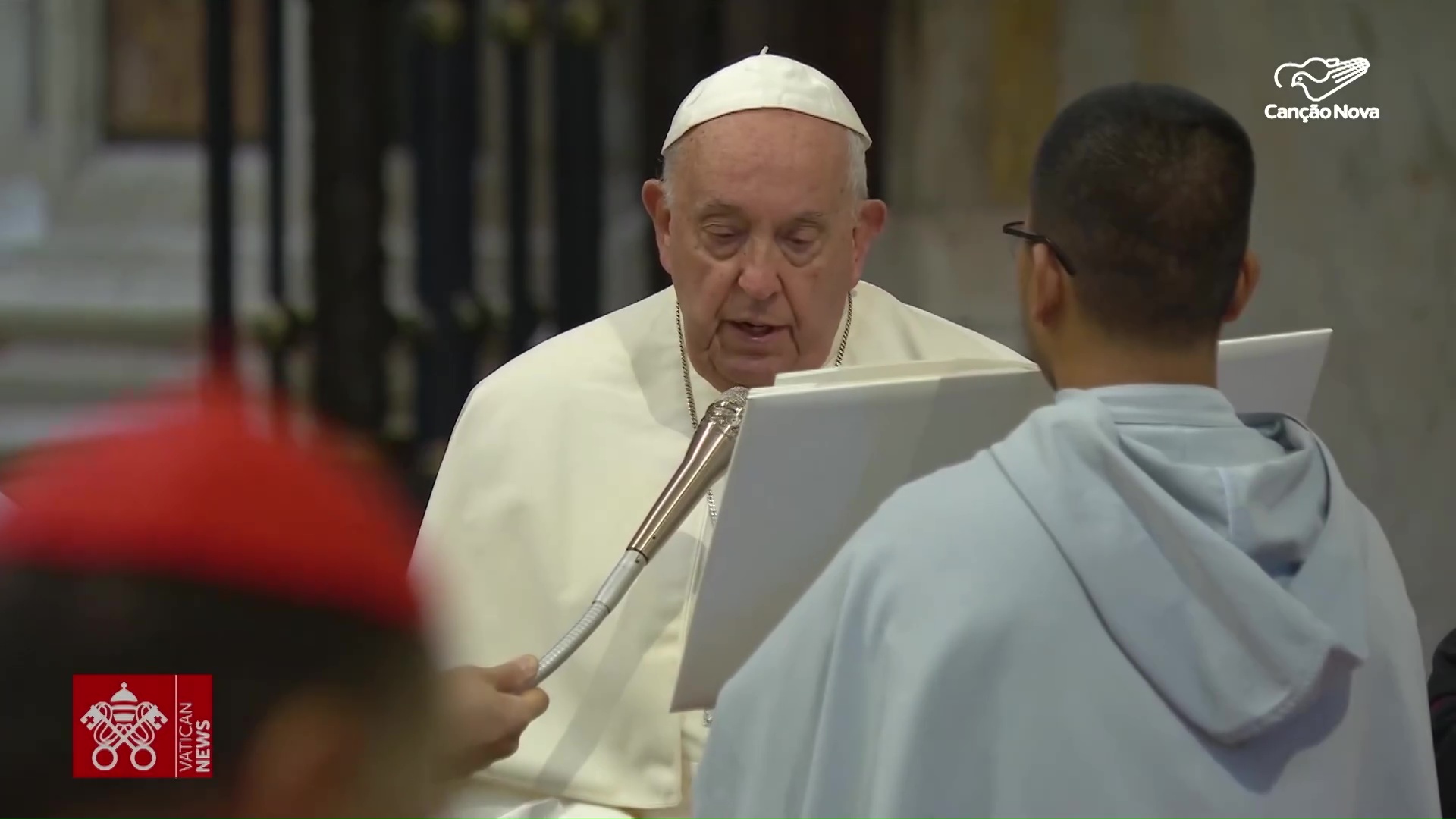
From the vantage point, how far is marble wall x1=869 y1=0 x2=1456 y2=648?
498cm

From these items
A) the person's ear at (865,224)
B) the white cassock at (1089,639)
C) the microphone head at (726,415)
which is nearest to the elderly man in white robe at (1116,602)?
the white cassock at (1089,639)

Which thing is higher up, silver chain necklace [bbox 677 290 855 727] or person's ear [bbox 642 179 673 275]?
person's ear [bbox 642 179 673 275]

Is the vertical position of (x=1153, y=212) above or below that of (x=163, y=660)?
above

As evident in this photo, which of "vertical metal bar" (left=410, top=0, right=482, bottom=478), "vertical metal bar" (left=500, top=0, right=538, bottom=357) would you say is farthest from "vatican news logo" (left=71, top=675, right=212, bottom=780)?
"vertical metal bar" (left=500, top=0, right=538, bottom=357)

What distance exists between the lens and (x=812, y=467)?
2.28 m

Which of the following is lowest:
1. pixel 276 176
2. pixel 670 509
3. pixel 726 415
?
Answer: pixel 670 509

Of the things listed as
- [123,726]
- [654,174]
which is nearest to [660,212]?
[654,174]

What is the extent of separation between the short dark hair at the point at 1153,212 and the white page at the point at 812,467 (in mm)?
388

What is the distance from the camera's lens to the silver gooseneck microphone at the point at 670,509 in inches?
102

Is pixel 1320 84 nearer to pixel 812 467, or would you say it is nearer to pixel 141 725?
pixel 812 467

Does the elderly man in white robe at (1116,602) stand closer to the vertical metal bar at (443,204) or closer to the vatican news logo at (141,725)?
the vatican news logo at (141,725)

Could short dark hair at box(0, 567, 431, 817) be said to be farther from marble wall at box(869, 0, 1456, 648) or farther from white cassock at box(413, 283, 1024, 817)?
marble wall at box(869, 0, 1456, 648)

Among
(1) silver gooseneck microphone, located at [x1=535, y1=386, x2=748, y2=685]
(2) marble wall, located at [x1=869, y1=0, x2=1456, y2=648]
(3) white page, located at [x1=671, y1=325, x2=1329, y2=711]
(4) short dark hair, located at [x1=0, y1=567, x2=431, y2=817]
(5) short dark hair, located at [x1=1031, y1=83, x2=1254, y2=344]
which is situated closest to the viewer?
(4) short dark hair, located at [x1=0, y1=567, x2=431, y2=817]

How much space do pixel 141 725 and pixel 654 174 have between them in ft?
14.9
